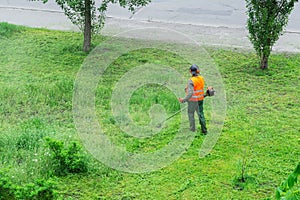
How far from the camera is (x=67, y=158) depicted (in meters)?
7.09

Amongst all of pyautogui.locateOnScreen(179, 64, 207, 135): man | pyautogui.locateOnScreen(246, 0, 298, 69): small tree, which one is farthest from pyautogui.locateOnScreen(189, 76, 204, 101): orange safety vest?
pyautogui.locateOnScreen(246, 0, 298, 69): small tree

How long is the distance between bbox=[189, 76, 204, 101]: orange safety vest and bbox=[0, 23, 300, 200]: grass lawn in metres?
0.70

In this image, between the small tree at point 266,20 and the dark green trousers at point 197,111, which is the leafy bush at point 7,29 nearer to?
the small tree at point 266,20

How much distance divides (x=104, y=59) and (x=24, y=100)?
282 centimetres

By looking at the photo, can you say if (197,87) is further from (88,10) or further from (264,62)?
(88,10)

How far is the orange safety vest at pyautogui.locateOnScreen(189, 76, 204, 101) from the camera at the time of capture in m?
7.91

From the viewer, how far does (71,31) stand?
13984 millimetres

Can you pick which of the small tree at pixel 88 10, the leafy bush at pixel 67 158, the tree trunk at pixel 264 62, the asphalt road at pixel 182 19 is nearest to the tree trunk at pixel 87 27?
the small tree at pixel 88 10

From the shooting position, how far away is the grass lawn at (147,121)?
273 inches

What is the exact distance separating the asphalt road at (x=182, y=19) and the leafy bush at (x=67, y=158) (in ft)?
22.6

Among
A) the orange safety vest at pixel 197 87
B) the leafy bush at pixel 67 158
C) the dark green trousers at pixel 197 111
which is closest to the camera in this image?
the leafy bush at pixel 67 158

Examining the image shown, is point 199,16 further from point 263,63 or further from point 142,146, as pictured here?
point 142,146

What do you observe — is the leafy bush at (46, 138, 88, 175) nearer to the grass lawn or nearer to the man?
the grass lawn

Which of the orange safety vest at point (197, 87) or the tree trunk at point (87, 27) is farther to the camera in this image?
the tree trunk at point (87, 27)
